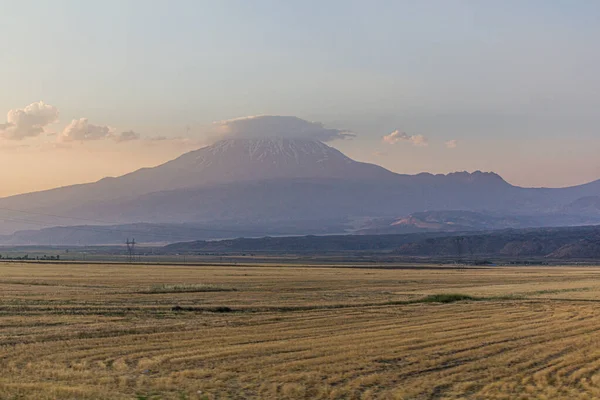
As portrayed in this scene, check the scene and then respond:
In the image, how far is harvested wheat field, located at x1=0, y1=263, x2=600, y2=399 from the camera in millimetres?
18734

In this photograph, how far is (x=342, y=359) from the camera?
75.2ft

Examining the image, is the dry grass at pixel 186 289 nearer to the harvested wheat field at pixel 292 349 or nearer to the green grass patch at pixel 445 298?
the harvested wheat field at pixel 292 349

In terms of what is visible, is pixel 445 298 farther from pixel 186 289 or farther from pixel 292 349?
pixel 292 349

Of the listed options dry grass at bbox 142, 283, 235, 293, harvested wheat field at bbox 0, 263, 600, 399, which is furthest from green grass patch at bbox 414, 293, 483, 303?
dry grass at bbox 142, 283, 235, 293

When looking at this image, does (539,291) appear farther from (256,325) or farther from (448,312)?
(256,325)

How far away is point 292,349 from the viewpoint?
81.1 feet

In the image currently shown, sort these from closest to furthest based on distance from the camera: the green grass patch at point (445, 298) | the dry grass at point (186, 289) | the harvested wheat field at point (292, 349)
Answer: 1. the harvested wheat field at point (292, 349)
2. the green grass patch at point (445, 298)
3. the dry grass at point (186, 289)

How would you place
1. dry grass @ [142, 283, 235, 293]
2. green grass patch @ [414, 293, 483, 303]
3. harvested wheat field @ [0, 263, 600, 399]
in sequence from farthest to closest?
1. dry grass @ [142, 283, 235, 293]
2. green grass patch @ [414, 293, 483, 303]
3. harvested wheat field @ [0, 263, 600, 399]

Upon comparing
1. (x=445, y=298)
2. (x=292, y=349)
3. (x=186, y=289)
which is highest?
(x=186, y=289)

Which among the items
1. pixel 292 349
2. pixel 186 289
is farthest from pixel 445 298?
pixel 292 349

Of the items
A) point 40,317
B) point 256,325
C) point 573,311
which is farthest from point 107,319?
point 573,311

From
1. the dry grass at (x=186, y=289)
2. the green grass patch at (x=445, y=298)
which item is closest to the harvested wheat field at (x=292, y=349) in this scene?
the green grass patch at (x=445, y=298)

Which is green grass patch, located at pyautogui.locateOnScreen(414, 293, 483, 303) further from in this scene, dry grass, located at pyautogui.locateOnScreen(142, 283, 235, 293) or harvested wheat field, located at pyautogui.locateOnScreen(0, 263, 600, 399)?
dry grass, located at pyautogui.locateOnScreen(142, 283, 235, 293)

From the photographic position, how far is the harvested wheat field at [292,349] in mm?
18734
